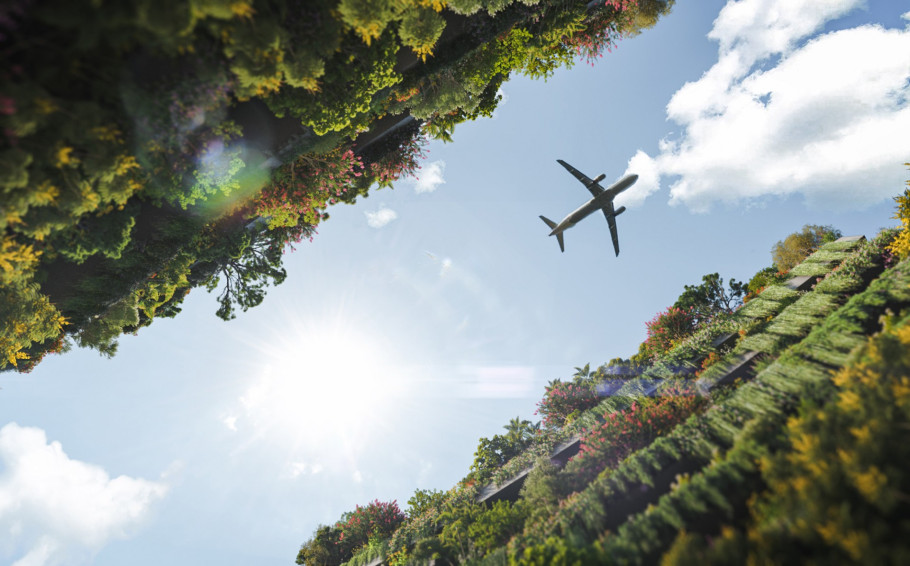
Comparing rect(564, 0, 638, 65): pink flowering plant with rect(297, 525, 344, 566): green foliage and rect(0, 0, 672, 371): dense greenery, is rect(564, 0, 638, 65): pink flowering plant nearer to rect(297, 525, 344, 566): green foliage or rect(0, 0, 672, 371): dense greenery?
rect(0, 0, 672, 371): dense greenery

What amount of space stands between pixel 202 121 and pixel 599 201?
2220 centimetres

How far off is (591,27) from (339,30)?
9.34 metres

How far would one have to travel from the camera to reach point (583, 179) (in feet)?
72.0

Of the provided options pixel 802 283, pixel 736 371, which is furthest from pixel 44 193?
pixel 802 283

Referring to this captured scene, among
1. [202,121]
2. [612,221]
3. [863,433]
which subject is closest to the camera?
[863,433]

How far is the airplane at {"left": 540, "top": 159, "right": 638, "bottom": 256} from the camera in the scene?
71.5 feet

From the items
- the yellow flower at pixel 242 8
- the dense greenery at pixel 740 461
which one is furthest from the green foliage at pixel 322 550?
the yellow flower at pixel 242 8

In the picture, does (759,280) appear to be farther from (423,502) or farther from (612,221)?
(423,502)

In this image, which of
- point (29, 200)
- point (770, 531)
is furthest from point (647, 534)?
point (29, 200)

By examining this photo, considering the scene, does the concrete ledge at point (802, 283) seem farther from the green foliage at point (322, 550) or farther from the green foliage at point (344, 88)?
the green foliage at point (322, 550)

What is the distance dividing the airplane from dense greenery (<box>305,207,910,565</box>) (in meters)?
10.4

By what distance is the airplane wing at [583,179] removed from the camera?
21641 millimetres

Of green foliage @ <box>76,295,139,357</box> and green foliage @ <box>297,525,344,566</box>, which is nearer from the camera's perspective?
green foliage @ <box>76,295,139,357</box>

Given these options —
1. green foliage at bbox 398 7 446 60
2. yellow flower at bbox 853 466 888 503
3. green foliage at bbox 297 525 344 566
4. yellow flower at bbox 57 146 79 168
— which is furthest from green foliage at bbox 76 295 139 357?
yellow flower at bbox 853 466 888 503
